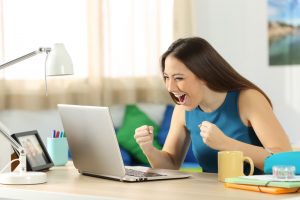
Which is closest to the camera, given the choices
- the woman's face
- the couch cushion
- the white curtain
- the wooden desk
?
the wooden desk

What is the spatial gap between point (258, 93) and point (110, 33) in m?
2.23

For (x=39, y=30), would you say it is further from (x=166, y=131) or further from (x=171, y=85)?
(x=171, y=85)

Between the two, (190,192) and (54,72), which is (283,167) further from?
A: (54,72)

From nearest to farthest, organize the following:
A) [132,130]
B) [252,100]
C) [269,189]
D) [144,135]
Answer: [269,189] < [144,135] < [252,100] < [132,130]

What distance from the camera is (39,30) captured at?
4.50 meters

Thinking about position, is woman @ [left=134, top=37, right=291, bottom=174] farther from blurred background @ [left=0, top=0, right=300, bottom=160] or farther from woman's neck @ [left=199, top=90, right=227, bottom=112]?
blurred background @ [left=0, top=0, right=300, bottom=160]

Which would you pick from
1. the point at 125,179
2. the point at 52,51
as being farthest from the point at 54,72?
the point at 125,179

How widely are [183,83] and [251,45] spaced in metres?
2.62

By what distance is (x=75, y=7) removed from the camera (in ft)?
15.4

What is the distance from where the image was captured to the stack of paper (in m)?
2.09

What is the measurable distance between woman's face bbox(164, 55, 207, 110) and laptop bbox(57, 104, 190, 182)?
1.07 feet

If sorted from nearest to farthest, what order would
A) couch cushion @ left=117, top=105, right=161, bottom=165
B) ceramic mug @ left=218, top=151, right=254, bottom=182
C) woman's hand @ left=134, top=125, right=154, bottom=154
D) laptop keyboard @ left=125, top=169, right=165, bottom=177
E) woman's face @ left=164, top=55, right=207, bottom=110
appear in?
ceramic mug @ left=218, top=151, right=254, bottom=182
laptop keyboard @ left=125, top=169, right=165, bottom=177
woman's hand @ left=134, top=125, right=154, bottom=154
woman's face @ left=164, top=55, right=207, bottom=110
couch cushion @ left=117, top=105, right=161, bottom=165

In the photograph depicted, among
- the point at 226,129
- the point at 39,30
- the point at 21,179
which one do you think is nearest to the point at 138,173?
the point at 21,179

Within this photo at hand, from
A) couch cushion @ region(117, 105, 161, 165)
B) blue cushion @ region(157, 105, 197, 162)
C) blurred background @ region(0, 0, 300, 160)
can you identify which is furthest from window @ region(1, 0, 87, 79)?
blue cushion @ region(157, 105, 197, 162)
